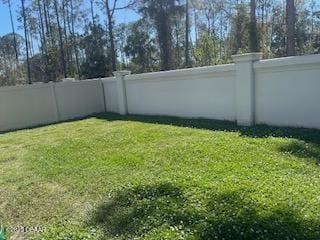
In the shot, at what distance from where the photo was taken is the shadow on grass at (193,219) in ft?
11.9

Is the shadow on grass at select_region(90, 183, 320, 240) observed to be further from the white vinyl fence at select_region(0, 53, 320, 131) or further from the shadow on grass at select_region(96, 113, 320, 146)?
the white vinyl fence at select_region(0, 53, 320, 131)

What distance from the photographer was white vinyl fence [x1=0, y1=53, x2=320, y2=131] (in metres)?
7.99

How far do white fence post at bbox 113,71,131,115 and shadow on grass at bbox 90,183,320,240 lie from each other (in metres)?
9.91

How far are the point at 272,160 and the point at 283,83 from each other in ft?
9.88

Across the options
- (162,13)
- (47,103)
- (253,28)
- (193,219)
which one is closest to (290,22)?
(253,28)

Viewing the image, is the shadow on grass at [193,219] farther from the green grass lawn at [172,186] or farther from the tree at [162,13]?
the tree at [162,13]

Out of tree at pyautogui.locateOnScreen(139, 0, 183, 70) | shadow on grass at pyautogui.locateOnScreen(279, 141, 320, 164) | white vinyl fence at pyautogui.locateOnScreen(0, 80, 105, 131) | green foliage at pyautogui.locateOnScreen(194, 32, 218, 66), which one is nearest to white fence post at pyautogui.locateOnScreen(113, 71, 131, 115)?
white vinyl fence at pyautogui.locateOnScreen(0, 80, 105, 131)

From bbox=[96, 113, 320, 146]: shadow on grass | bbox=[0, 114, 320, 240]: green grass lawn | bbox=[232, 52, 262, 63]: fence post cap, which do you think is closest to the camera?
bbox=[0, 114, 320, 240]: green grass lawn

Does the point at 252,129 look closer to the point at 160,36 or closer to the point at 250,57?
the point at 250,57

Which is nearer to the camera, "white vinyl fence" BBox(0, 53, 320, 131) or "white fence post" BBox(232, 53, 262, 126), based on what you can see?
"white vinyl fence" BBox(0, 53, 320, 131)

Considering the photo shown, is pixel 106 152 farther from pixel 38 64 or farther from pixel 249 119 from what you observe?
pixel 38 64

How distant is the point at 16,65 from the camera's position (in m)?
44.0

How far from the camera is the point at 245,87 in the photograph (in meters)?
8.94

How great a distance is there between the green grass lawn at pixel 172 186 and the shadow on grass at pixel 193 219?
0.01 metres
